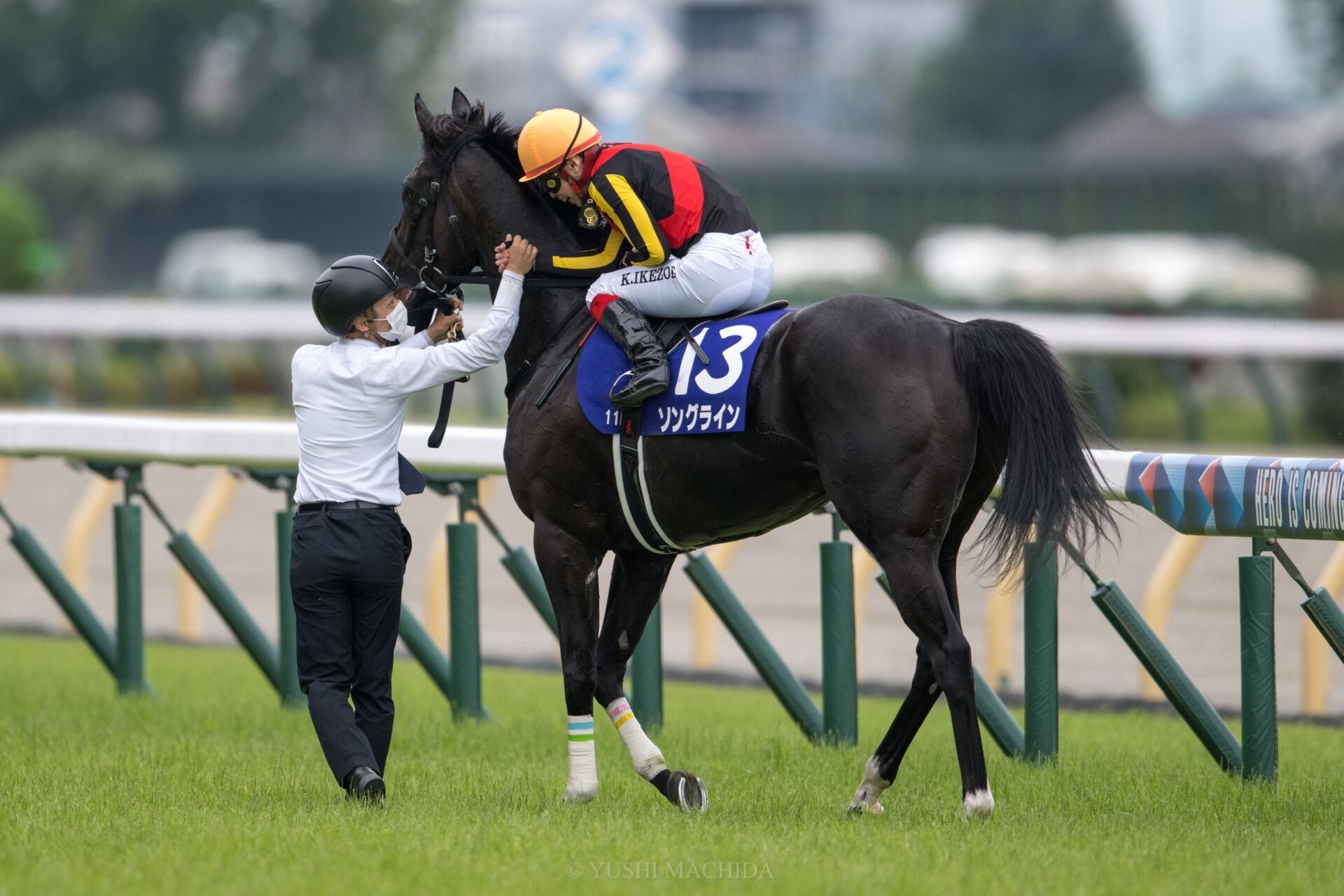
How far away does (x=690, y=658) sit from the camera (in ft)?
29.9


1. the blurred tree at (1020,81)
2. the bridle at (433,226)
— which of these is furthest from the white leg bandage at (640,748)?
the blurred tree at (1020,81)

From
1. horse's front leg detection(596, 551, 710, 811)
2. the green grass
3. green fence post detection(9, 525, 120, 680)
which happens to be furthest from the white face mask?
green fence post detection(9, 525, 120, 680)

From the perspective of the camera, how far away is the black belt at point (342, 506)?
507 cm

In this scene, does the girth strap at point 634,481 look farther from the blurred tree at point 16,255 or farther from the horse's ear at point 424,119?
the blurred tree at point 16,255

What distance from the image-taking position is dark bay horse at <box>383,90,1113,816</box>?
15.4 feet

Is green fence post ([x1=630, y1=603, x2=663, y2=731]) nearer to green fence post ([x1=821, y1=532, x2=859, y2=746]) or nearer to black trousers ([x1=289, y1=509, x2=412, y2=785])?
green fence post ([x1=821, y1=532, x2=859, y2=746])

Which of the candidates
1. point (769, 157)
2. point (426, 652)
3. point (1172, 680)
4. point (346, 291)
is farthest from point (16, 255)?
point (769, 157)

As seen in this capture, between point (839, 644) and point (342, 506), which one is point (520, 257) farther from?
point (839, 644)

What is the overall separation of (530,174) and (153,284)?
28453mm

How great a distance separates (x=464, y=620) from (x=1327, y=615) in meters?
3.05

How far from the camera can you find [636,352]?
503cm

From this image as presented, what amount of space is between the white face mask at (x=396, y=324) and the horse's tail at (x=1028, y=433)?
1.63 m

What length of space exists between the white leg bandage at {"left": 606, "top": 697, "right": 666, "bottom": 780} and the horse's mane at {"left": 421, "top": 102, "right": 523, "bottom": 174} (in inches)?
68.3

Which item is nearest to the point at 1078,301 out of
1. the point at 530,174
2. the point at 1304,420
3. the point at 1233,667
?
the point at 1304,420
